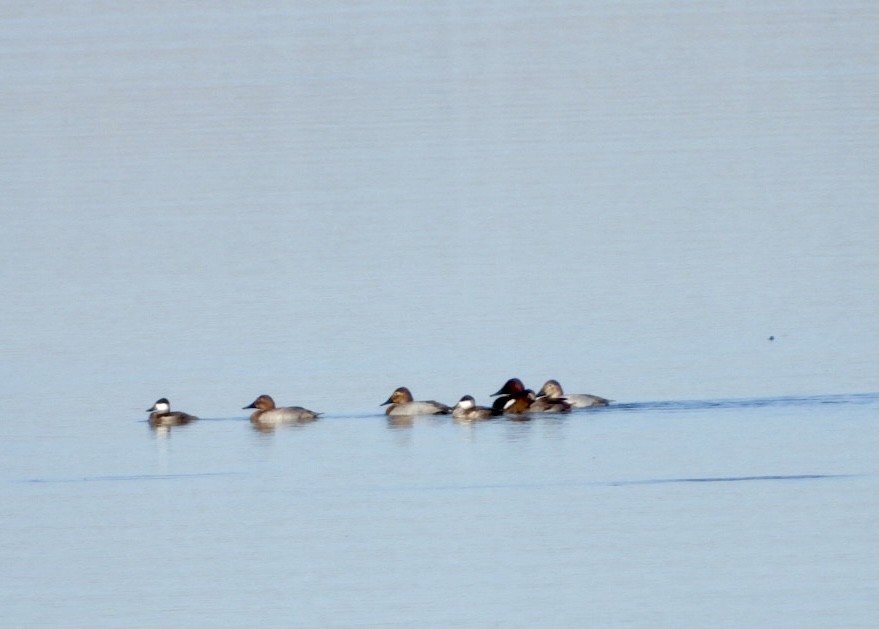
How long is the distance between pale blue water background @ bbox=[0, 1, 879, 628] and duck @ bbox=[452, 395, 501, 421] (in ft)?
0.53

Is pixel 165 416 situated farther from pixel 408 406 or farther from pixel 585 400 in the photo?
pixel 585 400

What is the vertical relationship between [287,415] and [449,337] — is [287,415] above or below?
below

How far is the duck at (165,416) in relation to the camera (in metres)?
15.5

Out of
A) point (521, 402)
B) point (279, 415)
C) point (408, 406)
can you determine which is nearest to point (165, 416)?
point (279, 415)

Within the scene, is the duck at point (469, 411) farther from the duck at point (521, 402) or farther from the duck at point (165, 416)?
the duck at point (165, 416)

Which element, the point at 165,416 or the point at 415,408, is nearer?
the point at 415,408

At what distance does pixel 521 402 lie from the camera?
15.7 metres

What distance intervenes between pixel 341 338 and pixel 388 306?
1.08 metres

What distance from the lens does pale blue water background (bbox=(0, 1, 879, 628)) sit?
11.2m

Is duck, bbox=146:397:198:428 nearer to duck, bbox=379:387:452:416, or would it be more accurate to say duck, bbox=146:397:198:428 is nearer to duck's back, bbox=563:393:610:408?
duck, bbox=379:387:452:416

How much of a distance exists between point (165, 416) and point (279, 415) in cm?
84

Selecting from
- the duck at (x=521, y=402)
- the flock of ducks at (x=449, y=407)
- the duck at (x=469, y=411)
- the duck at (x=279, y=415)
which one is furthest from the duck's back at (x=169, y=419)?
the duck at (x=521, y=402)

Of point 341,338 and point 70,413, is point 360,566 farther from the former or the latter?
point 341,338

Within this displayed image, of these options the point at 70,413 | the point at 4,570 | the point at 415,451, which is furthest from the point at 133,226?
the point at 4,570
